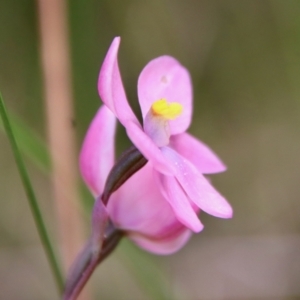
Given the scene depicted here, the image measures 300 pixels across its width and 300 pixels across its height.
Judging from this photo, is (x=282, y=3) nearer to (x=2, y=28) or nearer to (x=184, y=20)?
(x=184, y=20)

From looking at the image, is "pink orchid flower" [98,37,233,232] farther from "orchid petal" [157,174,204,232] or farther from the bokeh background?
the bokeh background

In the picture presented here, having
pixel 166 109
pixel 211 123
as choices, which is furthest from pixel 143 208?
pixel 211 123

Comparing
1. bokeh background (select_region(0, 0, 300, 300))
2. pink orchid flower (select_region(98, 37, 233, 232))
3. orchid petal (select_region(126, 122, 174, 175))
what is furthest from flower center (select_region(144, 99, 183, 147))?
bokeh background (select_region(0, 0, 300, 300))

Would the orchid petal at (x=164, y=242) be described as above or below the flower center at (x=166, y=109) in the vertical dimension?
below

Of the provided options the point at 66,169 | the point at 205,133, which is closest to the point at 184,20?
the point at 205,133

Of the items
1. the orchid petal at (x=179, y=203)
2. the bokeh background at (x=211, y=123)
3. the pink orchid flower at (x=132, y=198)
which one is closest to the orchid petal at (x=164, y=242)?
the pink orchid flower at (x=132, y=198)

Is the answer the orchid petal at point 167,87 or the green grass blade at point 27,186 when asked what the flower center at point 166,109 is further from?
the green grass blade at point 27,186

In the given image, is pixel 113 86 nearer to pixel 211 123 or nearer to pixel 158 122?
pixel 158 122
